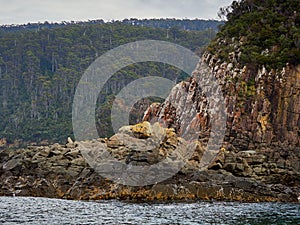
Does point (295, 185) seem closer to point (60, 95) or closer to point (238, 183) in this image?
point (238, 183)

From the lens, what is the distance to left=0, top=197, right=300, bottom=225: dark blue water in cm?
3834

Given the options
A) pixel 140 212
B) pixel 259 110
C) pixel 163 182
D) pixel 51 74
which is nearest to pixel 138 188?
pixel 163 182

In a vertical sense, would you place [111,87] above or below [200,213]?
above

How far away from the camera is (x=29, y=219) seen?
3884 cm

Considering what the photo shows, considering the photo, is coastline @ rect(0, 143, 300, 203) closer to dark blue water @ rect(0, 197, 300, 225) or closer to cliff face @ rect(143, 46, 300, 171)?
dark blue water @ rect(0, 197, 300, 225)

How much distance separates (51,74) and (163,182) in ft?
426

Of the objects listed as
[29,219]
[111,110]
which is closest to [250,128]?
[29,219]

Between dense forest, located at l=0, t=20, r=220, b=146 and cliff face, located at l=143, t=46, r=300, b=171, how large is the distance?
2053 inches

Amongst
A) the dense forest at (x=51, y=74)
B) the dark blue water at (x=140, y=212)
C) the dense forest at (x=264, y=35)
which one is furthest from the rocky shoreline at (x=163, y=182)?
the dense forest at (x=51, y=74)

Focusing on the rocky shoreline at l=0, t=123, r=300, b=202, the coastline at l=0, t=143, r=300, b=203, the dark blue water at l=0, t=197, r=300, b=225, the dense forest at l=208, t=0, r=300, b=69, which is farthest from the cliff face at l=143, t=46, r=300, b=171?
the dark blue water at l=0, t=197, r=300, b=225

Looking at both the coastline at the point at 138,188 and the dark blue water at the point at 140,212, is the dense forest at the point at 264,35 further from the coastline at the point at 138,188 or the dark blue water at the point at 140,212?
the dark blue water at the point at 140,212

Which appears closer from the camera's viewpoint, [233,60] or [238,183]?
[238,183]

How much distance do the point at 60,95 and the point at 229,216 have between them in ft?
425

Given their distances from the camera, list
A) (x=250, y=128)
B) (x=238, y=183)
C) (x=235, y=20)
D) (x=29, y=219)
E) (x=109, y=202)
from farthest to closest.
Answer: (x=235, y=20) < (x=250, y=128) < (x=238, y=183) < (x=109, y=202) < (x=29, y=219)
